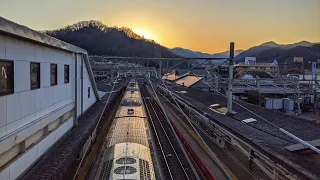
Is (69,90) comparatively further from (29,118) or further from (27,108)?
(27,108)

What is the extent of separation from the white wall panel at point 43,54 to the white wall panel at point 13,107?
1761 millimetres

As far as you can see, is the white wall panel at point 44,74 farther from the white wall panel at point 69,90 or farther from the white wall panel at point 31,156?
the white wall panel at point 69,90

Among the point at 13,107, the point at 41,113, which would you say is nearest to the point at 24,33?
the point at 13,107

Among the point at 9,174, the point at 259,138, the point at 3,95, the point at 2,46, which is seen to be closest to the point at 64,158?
the point at 9,174

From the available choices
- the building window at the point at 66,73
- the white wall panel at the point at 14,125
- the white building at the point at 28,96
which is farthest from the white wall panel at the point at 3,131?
the building window at the point at 66,73

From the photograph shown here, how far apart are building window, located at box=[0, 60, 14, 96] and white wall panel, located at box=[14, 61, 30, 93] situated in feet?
0.50

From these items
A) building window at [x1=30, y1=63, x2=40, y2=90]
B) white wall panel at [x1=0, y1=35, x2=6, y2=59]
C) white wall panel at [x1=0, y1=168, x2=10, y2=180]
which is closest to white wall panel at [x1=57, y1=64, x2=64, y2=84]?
building window at [x1=30, y1=63, x2=40, y2=90]

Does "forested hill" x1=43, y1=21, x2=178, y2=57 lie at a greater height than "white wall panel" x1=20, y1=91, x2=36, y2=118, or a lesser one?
greater

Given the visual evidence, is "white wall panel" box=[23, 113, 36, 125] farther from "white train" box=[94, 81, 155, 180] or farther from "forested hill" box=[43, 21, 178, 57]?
"forested hill" box=[43, 21, 178, 57]

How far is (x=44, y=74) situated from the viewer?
→ 849 centimetres

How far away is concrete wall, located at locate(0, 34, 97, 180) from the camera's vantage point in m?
6.01

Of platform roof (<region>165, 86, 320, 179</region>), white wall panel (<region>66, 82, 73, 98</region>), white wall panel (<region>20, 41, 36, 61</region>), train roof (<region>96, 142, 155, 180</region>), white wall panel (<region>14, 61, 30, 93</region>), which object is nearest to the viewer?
train roof (<region>96, 142, 155, 180</region>)

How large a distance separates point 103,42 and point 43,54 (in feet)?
318

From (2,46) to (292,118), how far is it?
11.5 metres
